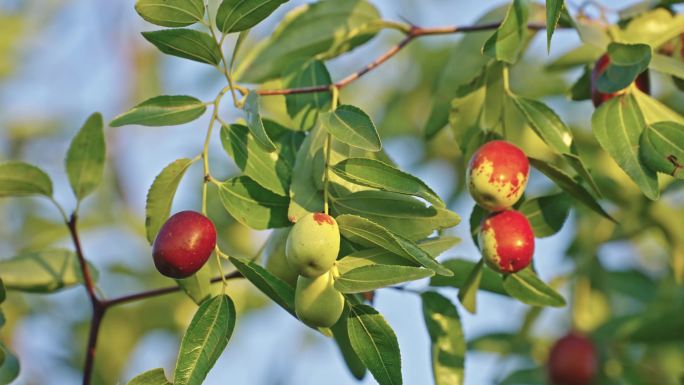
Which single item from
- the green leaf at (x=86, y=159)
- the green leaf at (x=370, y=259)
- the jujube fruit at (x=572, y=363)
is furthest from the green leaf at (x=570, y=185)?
the jujube fruit at (x=572, y=363)

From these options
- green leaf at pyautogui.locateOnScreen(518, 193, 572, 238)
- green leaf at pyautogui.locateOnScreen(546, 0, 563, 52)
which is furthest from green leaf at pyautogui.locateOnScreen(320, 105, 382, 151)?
green leaf at pyautogui.locateOnScreen(518, 193, 572, 238)

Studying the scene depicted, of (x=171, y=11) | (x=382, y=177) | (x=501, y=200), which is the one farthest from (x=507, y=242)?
(x=171, y=11)

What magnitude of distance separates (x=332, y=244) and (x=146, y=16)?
0.38m

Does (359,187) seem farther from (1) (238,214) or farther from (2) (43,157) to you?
(2) (43,157)

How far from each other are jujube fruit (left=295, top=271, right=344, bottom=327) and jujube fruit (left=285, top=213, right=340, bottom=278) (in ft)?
0.06

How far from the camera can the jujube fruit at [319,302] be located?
1.14m

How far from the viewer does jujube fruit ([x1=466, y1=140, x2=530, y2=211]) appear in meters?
1.27

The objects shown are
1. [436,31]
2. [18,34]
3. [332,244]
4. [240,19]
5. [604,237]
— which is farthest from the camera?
[18,34]

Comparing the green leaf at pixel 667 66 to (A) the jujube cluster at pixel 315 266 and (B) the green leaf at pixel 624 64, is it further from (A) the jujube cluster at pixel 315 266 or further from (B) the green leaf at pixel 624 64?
(A) the jujube cluster at pixel 315 266

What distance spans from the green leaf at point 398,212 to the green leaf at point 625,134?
0.90ft

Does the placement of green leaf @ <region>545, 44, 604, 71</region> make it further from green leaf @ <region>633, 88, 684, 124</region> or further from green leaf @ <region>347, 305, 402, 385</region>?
green leaf @ <region>347, 305, 402, 385</region>

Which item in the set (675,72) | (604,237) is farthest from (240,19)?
(604,237)

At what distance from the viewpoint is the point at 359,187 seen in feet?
4.24

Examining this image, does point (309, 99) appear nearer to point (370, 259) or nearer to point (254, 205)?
point (254, 205)
